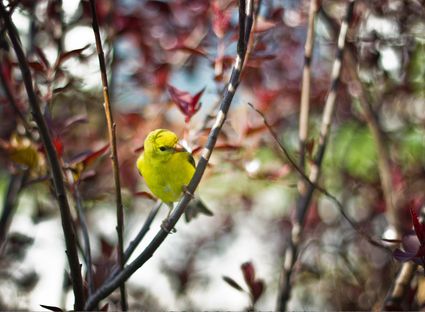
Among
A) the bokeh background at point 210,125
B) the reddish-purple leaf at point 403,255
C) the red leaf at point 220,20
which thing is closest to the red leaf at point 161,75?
the bokeh background at point 210,125

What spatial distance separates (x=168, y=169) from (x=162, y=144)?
9 centimetres

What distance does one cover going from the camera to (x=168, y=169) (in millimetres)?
1798

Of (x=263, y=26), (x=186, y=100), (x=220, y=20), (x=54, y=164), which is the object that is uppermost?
(x=220, y=20)

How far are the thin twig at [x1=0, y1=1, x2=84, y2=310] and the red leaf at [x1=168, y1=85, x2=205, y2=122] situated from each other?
1.86 feet

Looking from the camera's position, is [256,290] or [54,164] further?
[256,290]

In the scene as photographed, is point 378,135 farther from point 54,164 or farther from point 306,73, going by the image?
point 54,164

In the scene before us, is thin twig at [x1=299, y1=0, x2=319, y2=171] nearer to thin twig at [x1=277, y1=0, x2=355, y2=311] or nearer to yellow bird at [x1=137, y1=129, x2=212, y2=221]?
thin twig at [x1=277, y1=0, x2=355, y2=311]

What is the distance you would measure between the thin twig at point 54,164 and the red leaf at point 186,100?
57 centimetres

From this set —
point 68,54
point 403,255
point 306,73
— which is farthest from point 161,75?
point 403,255

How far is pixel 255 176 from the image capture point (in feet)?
6.54

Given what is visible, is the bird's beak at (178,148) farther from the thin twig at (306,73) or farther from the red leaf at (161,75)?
the red leaf at (161,75)

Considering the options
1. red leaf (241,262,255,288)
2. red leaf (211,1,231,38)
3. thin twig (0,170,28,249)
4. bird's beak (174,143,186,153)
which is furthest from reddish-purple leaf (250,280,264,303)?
thin twig (0,170,28,249)

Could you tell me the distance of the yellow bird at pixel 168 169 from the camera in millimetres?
1772

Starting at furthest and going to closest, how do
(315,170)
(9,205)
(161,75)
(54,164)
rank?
1. (161,75)
2. (9,205)
3. (315,170)
4. (54,164)
